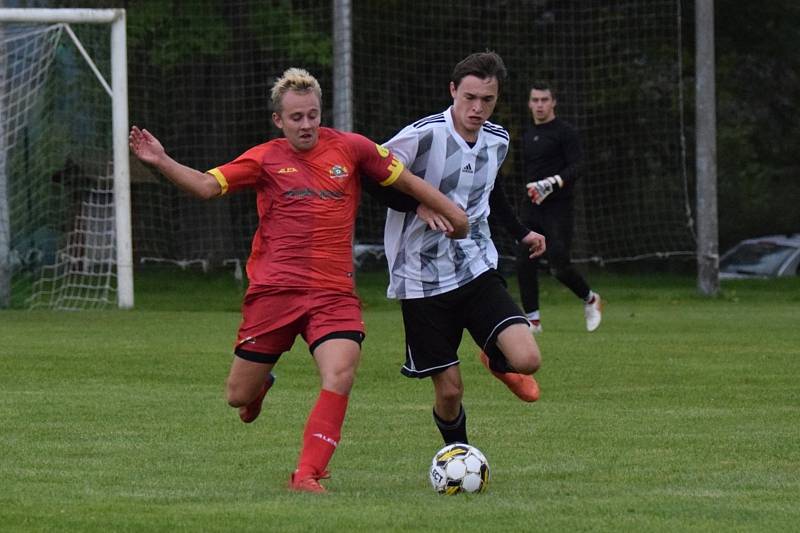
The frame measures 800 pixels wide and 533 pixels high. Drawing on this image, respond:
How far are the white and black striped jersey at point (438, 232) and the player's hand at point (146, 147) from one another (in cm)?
117

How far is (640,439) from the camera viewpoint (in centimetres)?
→ 786

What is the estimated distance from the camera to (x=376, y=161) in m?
6.82

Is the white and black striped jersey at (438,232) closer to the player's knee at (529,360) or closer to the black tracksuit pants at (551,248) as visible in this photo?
the player's knee at (529,360)

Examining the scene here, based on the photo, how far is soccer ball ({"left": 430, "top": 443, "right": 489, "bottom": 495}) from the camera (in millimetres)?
6246

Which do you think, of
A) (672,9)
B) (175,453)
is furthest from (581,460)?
(672,9)

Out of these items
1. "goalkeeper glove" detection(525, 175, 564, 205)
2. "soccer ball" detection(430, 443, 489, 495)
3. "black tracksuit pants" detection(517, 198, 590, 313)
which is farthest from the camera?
"black tracksuit pants" detection(517, 198, 590, 313)

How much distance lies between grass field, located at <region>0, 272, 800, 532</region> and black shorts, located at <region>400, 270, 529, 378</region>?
1.62 ft

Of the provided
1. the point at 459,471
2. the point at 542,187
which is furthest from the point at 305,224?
the point at 542,187

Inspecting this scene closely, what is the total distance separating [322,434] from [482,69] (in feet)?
5.85

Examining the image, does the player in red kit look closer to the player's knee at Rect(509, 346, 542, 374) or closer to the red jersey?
the red jersey

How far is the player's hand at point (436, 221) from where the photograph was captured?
6.76 metres

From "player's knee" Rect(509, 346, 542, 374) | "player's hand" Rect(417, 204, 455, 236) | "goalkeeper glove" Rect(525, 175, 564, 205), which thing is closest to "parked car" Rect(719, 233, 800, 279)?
"goalkeeper glove" Rect(525, 175, 564, 205)

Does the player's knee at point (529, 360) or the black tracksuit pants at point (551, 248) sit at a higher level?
the black tracksuit pants at point (551, 248)

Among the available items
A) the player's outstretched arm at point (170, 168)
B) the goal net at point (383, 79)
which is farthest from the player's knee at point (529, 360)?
the goal net at point (383, 79)
